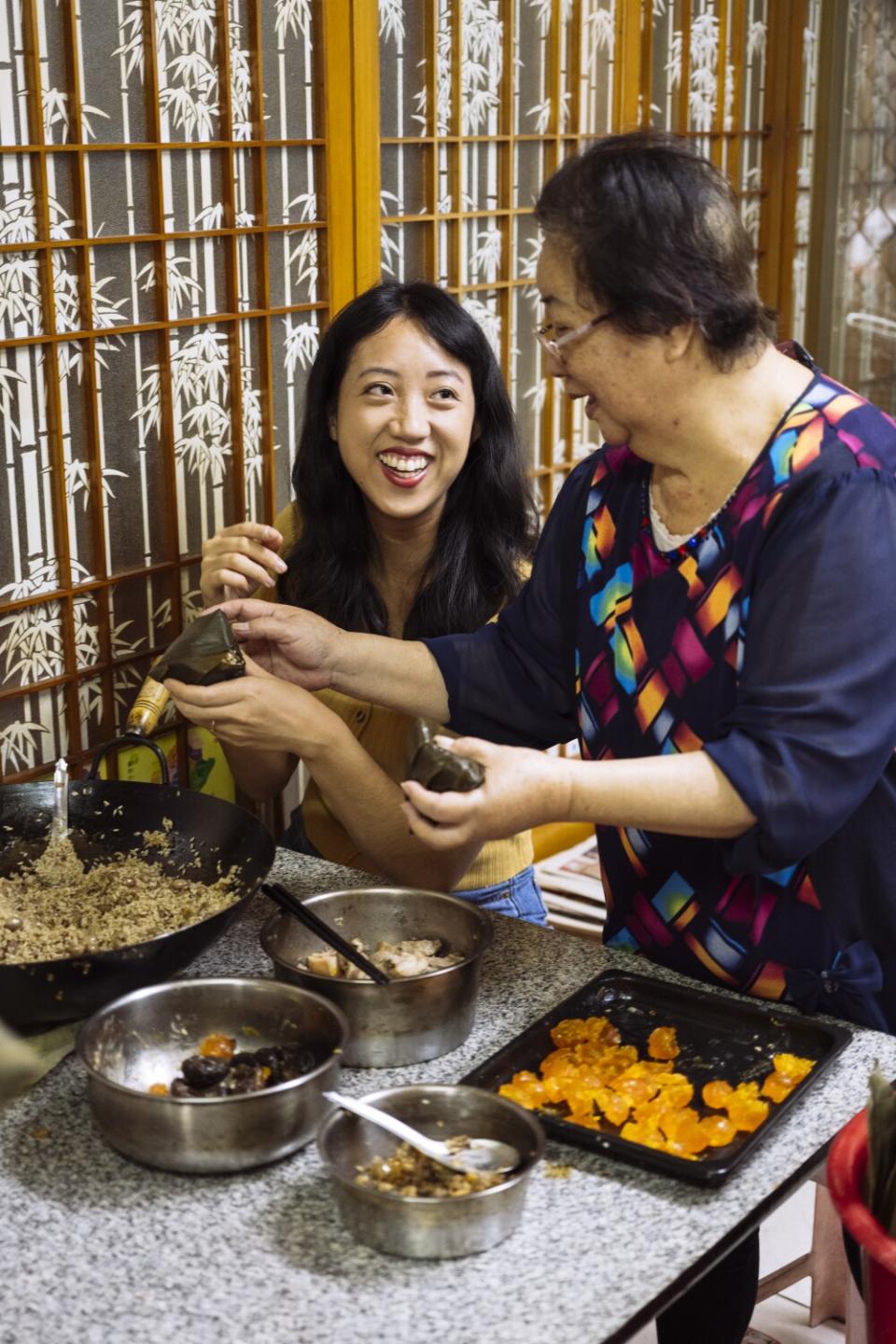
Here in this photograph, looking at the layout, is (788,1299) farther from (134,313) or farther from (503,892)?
(134,313)

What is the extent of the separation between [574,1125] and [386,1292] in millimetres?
255

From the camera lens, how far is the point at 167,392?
2250 millimetres

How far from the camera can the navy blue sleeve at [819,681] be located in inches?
54.2

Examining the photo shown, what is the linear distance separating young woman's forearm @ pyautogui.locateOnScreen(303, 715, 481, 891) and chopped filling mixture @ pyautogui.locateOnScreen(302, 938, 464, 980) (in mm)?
328

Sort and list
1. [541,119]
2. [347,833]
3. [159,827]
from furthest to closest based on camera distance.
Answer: [541,119], [347,833], [159,827]

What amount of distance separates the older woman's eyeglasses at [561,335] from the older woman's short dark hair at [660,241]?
18mm

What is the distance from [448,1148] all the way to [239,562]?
37.4 inches

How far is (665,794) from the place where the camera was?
1.39 meters

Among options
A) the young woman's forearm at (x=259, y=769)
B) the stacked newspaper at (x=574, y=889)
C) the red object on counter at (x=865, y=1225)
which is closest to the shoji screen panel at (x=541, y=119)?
the stacked newspaper at (x=574, y=889)

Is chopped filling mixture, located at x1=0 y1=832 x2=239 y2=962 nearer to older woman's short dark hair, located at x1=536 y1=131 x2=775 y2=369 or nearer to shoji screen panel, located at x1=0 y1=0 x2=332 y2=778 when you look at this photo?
shoji screen panel, located at x1=0 y1=0 x2=332 y2=778

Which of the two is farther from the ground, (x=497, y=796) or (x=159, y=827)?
(x=497, y=796)


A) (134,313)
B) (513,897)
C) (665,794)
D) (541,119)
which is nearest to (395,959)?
(665,794)

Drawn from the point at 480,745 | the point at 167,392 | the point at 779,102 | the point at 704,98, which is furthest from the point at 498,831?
the point at 779,102

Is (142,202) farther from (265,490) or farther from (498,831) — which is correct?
(498,831)
